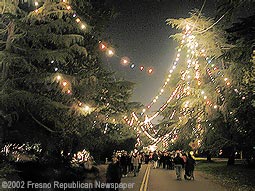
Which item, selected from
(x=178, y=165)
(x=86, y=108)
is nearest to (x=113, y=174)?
(x=86, y=108)

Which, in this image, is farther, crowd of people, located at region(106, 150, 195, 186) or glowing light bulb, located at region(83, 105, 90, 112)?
glowing light bulb, located at region(83, 105, 90, 112)

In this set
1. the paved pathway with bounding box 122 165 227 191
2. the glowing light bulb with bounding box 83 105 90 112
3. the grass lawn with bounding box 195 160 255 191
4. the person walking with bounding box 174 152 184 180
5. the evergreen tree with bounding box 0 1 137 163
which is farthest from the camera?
the person walking with bounding box 174 152 184 180

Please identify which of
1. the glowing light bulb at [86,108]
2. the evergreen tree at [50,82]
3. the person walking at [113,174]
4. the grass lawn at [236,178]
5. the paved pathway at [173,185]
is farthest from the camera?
the glowing light bulb at [86,108]

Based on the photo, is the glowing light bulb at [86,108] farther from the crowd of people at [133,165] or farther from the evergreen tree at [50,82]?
the crowd of people at [133,165]

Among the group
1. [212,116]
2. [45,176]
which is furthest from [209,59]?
[45,176]

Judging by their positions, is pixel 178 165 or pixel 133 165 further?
pixel 133 165

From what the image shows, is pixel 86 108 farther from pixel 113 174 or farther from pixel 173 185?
pixel 113 174

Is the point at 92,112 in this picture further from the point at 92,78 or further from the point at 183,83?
the point at 183,83

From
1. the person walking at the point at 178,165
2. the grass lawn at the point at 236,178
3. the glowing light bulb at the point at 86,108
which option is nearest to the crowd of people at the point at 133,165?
the person walking at the point at 178,165

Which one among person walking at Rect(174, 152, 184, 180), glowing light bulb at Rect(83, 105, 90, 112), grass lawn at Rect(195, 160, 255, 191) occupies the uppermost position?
glowing light bulb at Rect(83, 105, 90, 112)

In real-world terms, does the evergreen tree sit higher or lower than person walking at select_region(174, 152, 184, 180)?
higher

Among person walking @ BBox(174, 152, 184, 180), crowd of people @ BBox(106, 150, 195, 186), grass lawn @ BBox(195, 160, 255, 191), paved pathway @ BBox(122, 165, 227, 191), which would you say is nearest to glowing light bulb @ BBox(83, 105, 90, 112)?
crowd of people @ BBox(106, 150, 195, 186)

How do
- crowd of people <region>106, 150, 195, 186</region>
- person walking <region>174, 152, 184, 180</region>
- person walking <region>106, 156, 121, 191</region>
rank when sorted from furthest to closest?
person walking <region>174, 152, 184, 180</region>, crowd of people <region>106, 150, 195, 186</region>, person walking <region>106, 156, 121, 191</region>

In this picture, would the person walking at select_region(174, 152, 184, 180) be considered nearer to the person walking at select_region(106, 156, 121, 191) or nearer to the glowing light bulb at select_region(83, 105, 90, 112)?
the glowing light bulb at select_region(83, 105, 90, 112)
